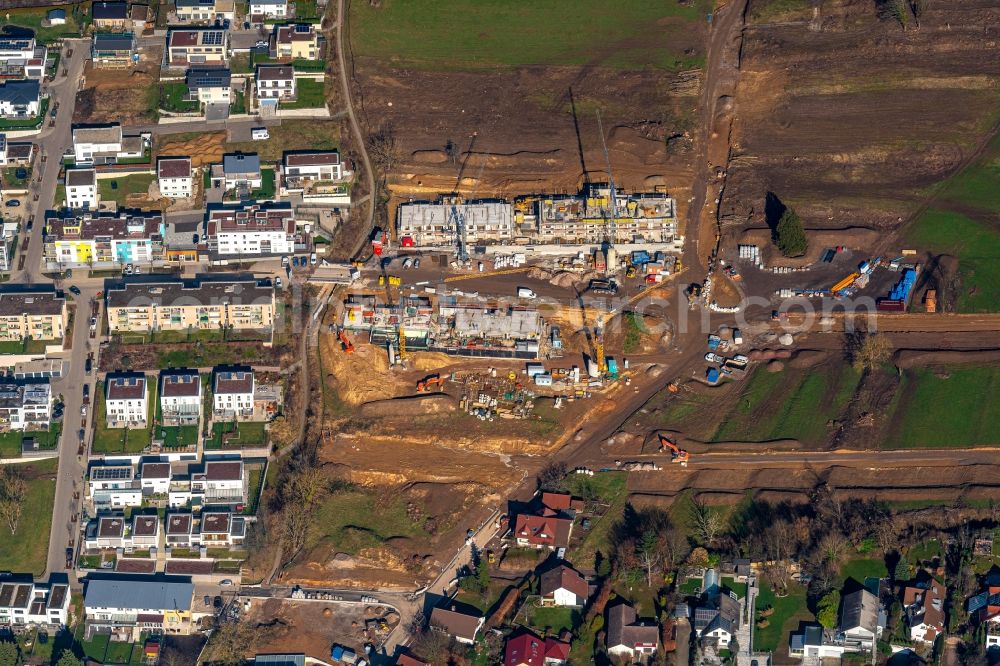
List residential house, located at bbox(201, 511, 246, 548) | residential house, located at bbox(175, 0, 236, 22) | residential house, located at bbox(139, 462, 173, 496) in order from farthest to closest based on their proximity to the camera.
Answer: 1. residential house, located at bbox(175, 0, 236, 22)
2. residential house, located at bbox(139, 462, 173, 496)
3. residential house, located at bbox(201, 511, 246, 548)

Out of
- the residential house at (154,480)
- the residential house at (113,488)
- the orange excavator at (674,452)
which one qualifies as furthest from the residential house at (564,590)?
the residential house at (113,488)

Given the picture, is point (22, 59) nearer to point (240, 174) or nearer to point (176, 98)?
point (176, 98)

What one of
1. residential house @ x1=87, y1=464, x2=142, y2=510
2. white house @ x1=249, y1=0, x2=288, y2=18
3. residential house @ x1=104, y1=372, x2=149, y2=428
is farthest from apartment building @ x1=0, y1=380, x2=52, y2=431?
white house @ x1=249, y1=0, x2=288, y2=18

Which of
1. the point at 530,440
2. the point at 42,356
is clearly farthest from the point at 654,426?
the point at 42,356

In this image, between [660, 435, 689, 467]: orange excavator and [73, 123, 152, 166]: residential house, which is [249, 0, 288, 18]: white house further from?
[660, 435, 689, 467]: orange excavator

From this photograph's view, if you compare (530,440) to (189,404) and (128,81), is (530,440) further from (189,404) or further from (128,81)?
(128,81)

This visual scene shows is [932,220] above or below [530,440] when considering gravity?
above
